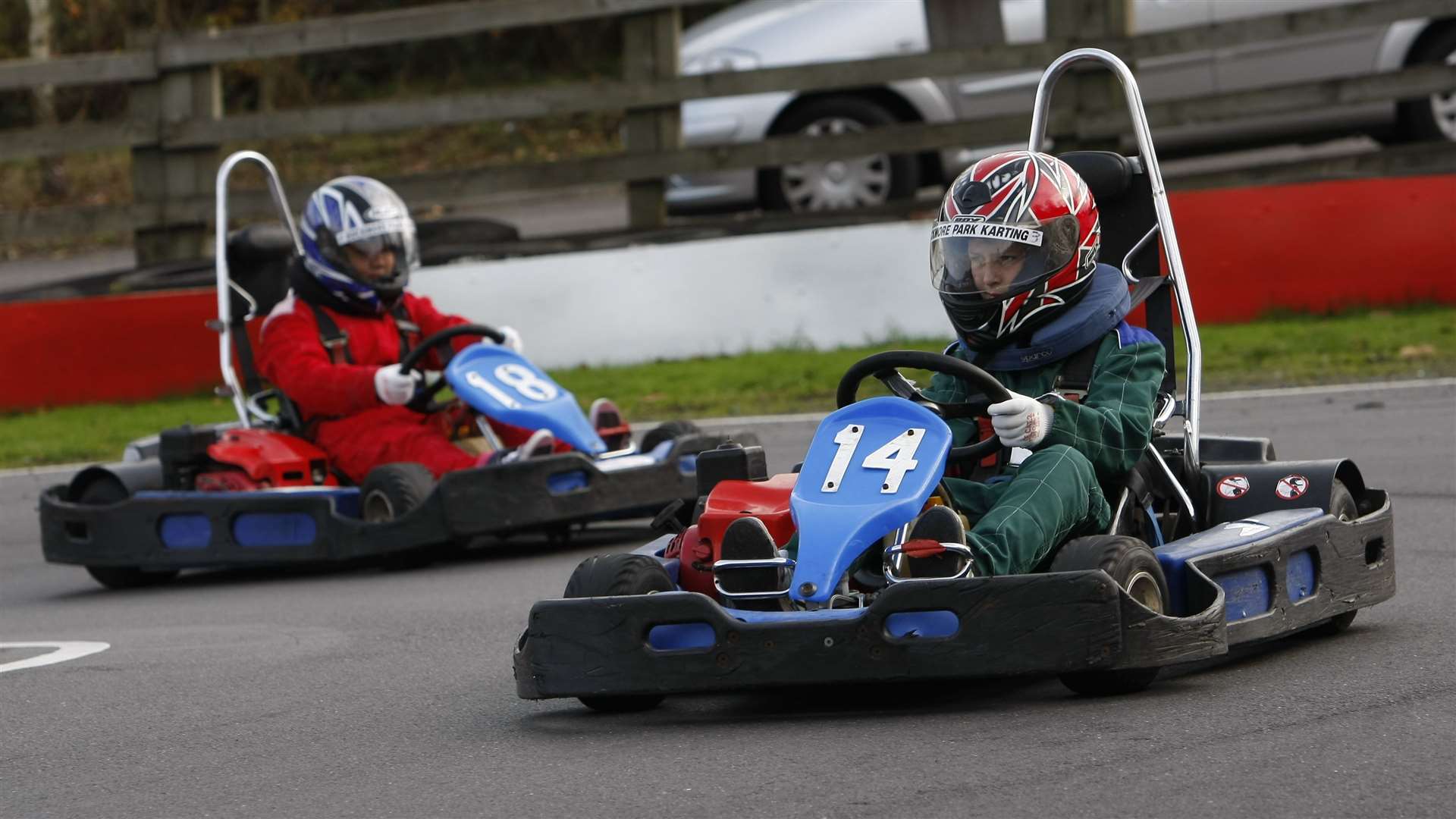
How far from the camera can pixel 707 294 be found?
13.0 m

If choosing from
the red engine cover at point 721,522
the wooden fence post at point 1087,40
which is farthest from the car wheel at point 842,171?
the red engine cover at point 721,522

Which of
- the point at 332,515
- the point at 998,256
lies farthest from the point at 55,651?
the point at 998,256

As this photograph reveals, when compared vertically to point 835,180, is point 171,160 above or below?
above

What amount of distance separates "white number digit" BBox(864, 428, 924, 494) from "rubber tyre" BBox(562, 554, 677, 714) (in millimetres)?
536

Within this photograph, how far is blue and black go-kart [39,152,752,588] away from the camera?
793 cm

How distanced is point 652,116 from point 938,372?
930cm

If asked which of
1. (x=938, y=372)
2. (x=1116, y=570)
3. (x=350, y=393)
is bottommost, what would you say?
(x=1116, y=570)

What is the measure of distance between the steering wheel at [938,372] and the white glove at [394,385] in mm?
3520

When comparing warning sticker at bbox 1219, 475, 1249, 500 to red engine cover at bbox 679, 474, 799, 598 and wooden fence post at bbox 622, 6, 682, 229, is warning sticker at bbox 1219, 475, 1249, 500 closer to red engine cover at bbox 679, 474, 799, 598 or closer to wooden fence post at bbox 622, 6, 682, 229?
red engine cover at bbox 679, 474, 799, 598

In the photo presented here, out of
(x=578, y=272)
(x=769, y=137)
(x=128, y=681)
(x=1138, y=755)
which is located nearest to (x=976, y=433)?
(x=1138, y=755)

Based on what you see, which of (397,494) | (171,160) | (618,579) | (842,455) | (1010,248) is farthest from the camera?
(171,160)

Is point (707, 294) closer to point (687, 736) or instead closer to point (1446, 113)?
point (1446, 113)

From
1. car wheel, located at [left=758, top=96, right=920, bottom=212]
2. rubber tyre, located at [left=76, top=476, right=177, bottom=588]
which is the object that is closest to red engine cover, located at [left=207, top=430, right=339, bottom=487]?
rubber tyre, located at [left=76, top=476, right=177, bottom=588]

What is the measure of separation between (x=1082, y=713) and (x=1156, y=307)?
1862 mm
